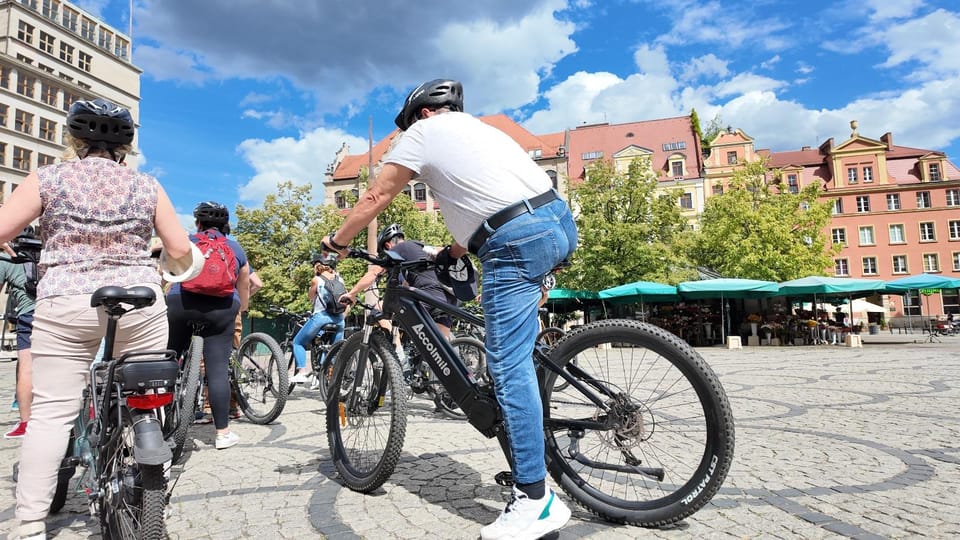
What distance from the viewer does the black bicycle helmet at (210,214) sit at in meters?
4.61

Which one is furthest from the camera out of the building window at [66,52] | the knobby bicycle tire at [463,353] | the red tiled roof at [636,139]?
the building window at [66,52]

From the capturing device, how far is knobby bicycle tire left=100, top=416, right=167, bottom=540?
1.90 m

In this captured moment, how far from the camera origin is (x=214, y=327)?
14.0 ft

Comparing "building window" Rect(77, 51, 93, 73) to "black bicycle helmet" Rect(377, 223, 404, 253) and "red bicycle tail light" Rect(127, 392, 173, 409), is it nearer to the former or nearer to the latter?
"black bicycle helmet" Rect(377, 223, 404, 253)

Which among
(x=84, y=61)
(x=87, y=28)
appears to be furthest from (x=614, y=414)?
(x=87, y=28)

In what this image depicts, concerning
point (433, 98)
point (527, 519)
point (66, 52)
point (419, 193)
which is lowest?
point (527, 519)

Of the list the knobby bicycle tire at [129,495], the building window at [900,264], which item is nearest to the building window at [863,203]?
the building window at [900,264]

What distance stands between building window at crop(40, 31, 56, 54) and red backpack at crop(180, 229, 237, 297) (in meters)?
61.3

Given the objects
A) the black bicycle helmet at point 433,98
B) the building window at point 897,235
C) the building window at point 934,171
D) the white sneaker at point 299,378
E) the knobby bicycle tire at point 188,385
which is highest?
the building window at point 934,171

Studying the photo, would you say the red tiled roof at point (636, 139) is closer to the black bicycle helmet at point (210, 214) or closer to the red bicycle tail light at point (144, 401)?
the black bicycle helmet at point (210, 214)

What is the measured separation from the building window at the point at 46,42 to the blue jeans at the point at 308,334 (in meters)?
59.8

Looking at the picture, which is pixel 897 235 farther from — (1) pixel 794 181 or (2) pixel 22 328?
(2) pixel 22 328

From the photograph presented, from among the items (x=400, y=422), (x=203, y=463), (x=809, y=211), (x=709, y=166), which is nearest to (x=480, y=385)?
(x=400, y=422)

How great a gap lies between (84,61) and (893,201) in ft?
247
